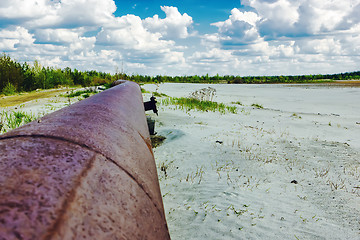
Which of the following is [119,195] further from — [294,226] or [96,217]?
[294,226]

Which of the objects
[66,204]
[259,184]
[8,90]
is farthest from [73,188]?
[8,90]

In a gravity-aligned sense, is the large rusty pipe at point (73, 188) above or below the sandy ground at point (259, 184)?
above

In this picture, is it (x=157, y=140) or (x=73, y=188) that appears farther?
(x=157, y=140)

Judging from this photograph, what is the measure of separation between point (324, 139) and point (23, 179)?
5805 millimetres

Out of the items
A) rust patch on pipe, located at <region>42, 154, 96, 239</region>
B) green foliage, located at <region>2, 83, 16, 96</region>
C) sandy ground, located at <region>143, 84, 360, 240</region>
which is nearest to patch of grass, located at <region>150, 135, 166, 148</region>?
sandy ground, located at <region>143, 84, 360, 240</region>

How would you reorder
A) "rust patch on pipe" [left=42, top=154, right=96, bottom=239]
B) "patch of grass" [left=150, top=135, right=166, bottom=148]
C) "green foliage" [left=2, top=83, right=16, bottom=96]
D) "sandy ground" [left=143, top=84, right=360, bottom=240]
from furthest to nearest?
"green foliage" [left=2, top=83, right=16, bottom=96] → "patch of grass" [left=150, top=135, right=166, bottom=148] → "sandy ground" [left=143, top=84, right=360, bottom=240] → "rust patch on pipe" [left=42, top=154, right=96, bottom=239]

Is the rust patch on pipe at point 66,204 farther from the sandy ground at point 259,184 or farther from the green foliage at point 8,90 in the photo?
the green foliage at point 8,90

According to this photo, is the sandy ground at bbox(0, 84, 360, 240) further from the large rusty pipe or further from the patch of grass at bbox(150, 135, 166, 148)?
the large rusty pipe

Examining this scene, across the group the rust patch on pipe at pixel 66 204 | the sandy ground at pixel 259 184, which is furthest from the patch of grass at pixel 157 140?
the rust patch on pipe at pixel 66 204

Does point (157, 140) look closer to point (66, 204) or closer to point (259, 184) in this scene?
point (259, 184)

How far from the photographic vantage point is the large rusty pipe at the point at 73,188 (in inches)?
18.4

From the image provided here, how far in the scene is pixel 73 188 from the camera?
0.57 m

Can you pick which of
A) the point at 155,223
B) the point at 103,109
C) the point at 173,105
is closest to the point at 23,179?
the point at 155,223

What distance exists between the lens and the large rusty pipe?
0.47 m
